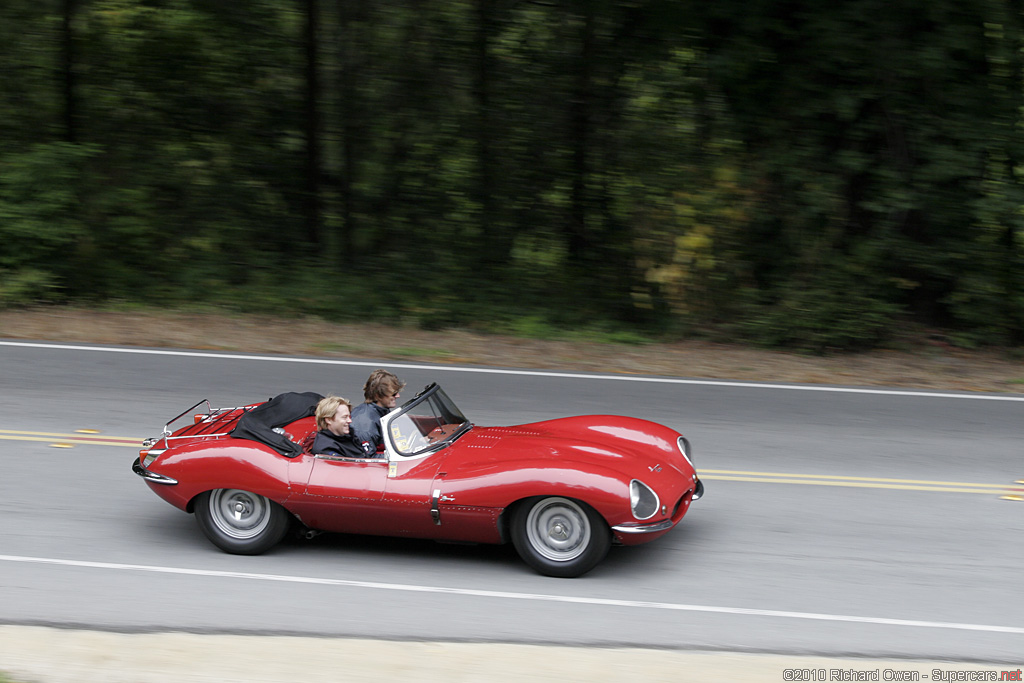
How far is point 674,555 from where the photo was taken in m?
6.65

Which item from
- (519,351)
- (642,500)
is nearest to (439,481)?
(642,500)

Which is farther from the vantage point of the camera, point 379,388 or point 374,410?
point 379,388

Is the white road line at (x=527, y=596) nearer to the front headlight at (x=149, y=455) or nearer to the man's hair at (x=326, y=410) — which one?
the front headlight at (x=149, y=455)

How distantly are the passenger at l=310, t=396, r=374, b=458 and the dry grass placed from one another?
5142 mm

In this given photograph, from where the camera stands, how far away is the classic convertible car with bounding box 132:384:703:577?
6090mm

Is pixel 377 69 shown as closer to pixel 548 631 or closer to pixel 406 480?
pixel 406 480

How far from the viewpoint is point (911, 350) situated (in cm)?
1373

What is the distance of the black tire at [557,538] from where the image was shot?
6.11m

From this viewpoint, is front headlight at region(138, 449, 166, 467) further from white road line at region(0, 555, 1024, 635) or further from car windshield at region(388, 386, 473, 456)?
car windshield at region(388, 386, 473, 456)

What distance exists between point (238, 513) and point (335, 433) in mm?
818

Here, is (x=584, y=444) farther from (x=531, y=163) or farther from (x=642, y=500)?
(x=531, y=163)

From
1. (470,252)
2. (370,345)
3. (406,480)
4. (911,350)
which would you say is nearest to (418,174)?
(470,252)

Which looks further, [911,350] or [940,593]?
[911,350]

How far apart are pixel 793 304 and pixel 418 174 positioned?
651cm
